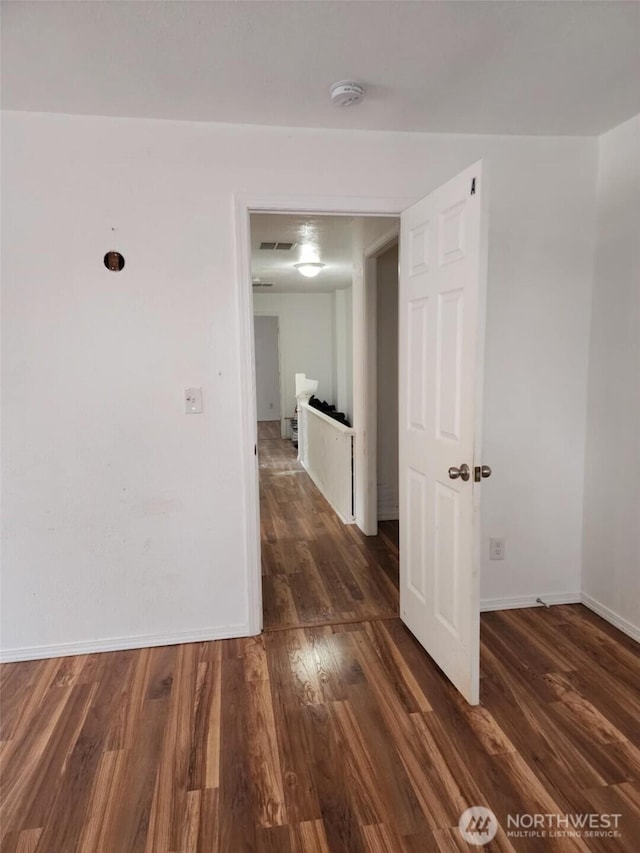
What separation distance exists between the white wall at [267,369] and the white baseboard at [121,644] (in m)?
7.06

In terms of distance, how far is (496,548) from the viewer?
2.73 metres

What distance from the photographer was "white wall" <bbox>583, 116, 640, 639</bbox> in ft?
7.84

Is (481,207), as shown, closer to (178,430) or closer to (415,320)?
(415,320)

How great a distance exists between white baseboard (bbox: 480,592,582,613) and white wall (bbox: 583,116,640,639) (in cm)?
12

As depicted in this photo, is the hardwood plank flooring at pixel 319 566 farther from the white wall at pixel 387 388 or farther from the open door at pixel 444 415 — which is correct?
the open door at pixel 444 415

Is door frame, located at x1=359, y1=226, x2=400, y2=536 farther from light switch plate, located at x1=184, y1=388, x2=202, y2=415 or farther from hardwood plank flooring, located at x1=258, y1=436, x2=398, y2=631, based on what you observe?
light switch plate, located at x1=184, y1=388, x2=202, y2=415

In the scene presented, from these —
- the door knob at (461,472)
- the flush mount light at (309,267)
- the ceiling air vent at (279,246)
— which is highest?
the ceiling air vent at (279,246)

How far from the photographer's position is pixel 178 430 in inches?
94.3

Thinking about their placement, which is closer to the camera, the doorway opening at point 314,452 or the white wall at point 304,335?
the doorway opening at point 314,452

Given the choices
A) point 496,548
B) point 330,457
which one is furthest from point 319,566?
point 330,457

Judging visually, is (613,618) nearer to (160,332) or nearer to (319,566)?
(319,566)

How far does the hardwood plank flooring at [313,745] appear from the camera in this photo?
1503mm

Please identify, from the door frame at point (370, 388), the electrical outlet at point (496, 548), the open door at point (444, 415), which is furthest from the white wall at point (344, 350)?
the open door at point (444, 415)

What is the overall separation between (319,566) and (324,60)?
9.12 ft
